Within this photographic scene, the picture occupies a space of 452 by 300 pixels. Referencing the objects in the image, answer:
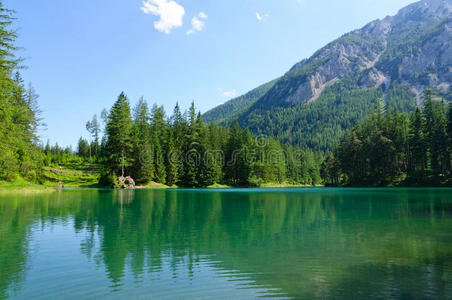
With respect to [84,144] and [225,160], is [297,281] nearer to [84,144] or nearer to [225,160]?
[225,160]

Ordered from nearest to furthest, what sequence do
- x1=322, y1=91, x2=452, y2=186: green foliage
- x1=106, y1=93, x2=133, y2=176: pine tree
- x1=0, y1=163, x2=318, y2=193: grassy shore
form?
x1=0, y1=163, x2=318, y2=193: grassy shore < x1=106, y1=93, x2=133, y2=176: pine tree < x1=322, y1=91, x2=452, y2=186: green foliage

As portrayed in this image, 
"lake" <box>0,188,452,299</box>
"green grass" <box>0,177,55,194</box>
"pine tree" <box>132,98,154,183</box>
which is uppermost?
"pine tree" <box>132,98,154,183</box>

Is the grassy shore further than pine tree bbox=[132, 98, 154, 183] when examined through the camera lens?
No

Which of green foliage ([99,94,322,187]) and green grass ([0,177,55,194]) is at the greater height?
green foliage ([99,94,322,187])

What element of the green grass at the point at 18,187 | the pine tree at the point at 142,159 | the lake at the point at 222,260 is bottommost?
the lake at the point at 222,260

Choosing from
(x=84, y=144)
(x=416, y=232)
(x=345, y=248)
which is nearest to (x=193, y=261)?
(x=345, y=248)

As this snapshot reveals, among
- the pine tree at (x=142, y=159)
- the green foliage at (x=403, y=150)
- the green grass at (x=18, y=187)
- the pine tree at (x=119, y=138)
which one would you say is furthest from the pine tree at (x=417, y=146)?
the green grass at (x=18, y=187)

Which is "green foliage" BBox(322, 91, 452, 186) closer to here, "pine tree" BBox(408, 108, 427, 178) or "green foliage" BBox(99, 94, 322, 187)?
"pine tree" BBox(408, 108, 427, 178)

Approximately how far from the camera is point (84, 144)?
Answer: 5276 inches

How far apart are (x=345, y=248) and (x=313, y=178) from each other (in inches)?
5600

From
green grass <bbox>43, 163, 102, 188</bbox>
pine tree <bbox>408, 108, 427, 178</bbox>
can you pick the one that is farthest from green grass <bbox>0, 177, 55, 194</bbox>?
pine tree <bbox>408, 108, 427, 178</bbox>

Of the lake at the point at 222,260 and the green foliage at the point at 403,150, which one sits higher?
the green foliage at the point at 403,150

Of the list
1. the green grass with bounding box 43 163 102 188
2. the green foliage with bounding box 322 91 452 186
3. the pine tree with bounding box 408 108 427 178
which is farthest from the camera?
the pine tree with bounding box 408 108 427 178

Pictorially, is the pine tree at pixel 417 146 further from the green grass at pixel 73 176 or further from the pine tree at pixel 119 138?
the green grass at pixel 73 176
